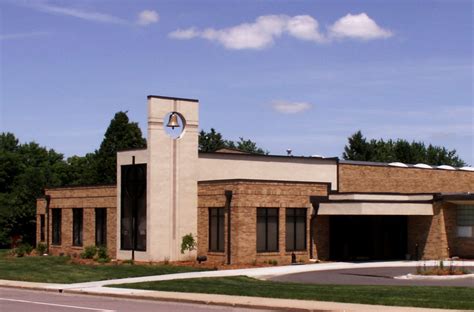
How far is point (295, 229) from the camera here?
41.5 meters

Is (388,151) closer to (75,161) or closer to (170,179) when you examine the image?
(75,161)

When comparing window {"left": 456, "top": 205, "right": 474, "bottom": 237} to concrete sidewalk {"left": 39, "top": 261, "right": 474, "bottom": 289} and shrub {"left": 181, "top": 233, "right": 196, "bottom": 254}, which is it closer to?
concrete sidewalk {"left": 39, "top": 261, "right": 474, "bottom": 289}

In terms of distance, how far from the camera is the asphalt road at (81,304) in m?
22.0

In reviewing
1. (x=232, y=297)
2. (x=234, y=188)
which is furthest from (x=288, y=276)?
(x=232, y=297)

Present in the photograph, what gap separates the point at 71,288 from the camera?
2898 centimetres

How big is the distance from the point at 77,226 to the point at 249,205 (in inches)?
538

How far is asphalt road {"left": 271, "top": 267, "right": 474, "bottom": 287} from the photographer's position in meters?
29.5

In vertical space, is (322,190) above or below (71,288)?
above

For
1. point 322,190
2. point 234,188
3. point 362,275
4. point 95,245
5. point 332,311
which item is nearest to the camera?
point 332,311

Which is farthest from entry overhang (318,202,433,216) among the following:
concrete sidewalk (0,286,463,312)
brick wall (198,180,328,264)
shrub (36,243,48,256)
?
shrub (36,243,48,256)

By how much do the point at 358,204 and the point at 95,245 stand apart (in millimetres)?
15082

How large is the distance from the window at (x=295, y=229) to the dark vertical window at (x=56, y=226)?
53.0 feet

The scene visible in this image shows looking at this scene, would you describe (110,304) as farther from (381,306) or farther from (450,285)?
(450,285)

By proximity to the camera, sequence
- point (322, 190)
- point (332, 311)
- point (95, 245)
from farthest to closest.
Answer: point (95, 245) → point (322, 190) → point (332, 311)
